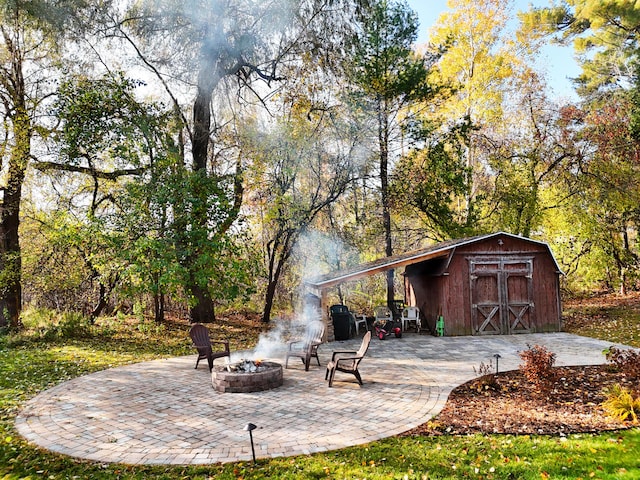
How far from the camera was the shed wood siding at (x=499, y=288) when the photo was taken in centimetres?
1277

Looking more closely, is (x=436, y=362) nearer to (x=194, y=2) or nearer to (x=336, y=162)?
(x=336, y=162)

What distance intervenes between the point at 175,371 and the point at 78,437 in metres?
3.56

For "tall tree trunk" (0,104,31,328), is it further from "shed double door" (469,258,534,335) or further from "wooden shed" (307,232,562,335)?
"shed double door" (469,258,534,335)

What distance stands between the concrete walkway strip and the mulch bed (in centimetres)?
29

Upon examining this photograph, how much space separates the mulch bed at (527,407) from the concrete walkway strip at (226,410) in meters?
0.29

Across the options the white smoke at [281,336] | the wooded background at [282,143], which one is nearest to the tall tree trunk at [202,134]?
the wooded background at [282,143]

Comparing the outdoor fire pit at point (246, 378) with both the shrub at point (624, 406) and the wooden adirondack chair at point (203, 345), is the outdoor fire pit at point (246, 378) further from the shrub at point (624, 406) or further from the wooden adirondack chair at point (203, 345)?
the shrub at point (624, 406)

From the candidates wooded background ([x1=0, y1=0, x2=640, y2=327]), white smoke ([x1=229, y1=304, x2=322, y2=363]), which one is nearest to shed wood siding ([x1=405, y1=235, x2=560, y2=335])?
wooded background ([x1=0, y1=0, x2=640, y2=327])

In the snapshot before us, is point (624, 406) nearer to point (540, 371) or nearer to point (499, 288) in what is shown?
point (540, 371)

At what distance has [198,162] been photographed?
14.8m

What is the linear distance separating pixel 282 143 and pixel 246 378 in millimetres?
9663

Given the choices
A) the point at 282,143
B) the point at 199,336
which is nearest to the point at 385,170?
the point at 282,143

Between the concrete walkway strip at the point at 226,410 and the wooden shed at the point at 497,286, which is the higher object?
the wooden shed at the point at 497,286

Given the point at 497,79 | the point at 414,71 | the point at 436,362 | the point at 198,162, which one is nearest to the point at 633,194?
the point at 497,79
